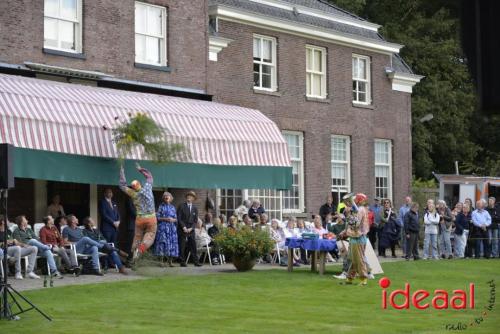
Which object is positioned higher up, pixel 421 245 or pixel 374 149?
pixel 374 149

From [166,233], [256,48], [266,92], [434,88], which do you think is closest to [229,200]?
[266,92]

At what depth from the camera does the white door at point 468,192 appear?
33.5 meters

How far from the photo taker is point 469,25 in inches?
92.5

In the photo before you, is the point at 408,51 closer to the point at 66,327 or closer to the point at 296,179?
the point at 296,179

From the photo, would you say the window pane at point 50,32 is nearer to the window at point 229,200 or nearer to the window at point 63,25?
the window at point 63,25

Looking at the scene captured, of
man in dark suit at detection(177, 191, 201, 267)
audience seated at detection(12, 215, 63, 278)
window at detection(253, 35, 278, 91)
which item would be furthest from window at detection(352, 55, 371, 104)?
audience seated at detection(12, 215, 63, 278)

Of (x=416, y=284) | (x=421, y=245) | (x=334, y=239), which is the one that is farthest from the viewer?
(x=421, y=245)

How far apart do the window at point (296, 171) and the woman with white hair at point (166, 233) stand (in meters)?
8.83

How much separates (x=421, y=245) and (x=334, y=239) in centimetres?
1306

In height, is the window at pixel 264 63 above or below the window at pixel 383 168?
above

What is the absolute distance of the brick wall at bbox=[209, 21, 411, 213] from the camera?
26.6 meters

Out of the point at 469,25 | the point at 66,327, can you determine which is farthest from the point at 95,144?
the point at 469,25

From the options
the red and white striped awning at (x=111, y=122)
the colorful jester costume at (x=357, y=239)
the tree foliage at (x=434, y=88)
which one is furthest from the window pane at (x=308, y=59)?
the tree foliage at (x=434, y=88)

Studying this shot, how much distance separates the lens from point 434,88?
43.2 m
